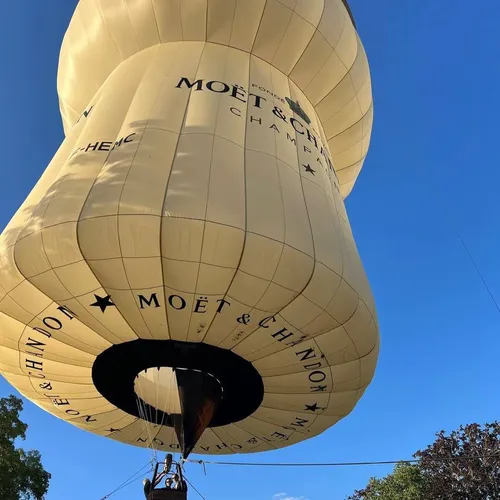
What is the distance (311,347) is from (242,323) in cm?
98

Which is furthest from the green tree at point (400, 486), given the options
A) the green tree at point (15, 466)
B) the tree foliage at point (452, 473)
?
the green tree at point (15, 466)

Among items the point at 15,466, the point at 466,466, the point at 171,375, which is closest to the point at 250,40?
the point at 171,375

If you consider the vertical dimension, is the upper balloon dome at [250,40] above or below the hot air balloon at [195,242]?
above

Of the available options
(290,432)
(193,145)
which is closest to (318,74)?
(193,145)

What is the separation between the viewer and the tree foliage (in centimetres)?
1739

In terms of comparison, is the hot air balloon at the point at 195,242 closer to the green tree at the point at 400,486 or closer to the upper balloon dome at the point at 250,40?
the upper balloon dome at the point at 250,40

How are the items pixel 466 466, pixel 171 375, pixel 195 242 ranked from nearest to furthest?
1. pixel 195 242
2. pixel 171 375
3. pixel 466 466

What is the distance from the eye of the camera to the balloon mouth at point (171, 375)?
6.32m

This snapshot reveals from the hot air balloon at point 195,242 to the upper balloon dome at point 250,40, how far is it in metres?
0.03

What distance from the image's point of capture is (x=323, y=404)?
278 inches

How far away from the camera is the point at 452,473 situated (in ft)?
59.3

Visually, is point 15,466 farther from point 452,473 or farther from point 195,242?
point 452,473

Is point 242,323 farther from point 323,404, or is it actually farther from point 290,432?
point 290,432

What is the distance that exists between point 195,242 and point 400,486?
56.6 feet
